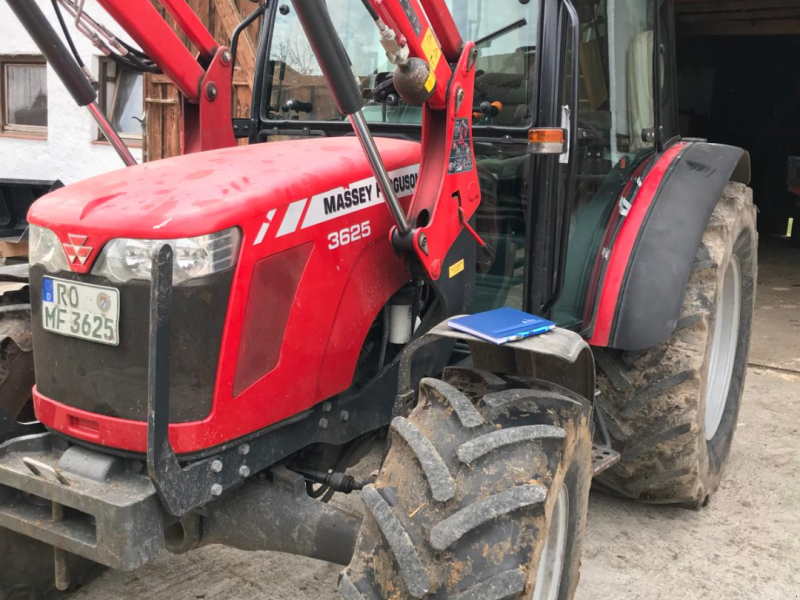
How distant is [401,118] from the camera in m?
2.77

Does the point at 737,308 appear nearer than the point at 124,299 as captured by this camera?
No

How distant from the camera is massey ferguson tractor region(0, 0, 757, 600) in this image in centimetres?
184

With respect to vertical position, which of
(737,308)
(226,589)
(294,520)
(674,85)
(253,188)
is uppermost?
(674,85)

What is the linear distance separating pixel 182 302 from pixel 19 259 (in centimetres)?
610

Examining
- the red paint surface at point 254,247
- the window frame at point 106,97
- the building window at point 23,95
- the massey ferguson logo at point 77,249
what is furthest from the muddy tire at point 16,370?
the building window at point 23,95

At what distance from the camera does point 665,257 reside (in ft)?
9.07

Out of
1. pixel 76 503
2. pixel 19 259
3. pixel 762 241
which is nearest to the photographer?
pixel 76 503

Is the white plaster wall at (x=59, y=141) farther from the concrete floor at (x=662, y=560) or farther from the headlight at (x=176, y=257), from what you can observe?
the headlight at (x=176, y=257)

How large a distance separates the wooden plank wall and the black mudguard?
16.7 ft

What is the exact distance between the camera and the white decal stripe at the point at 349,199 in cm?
211

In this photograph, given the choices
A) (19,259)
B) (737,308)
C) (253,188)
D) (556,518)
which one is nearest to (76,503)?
(253,188)

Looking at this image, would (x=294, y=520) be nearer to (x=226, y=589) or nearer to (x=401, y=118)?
(x=226, y=589)

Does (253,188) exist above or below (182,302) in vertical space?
above

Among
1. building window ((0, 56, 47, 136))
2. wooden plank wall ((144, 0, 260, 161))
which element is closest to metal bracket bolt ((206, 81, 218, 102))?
wooden plank wall ((144, 0, 260, 161))
